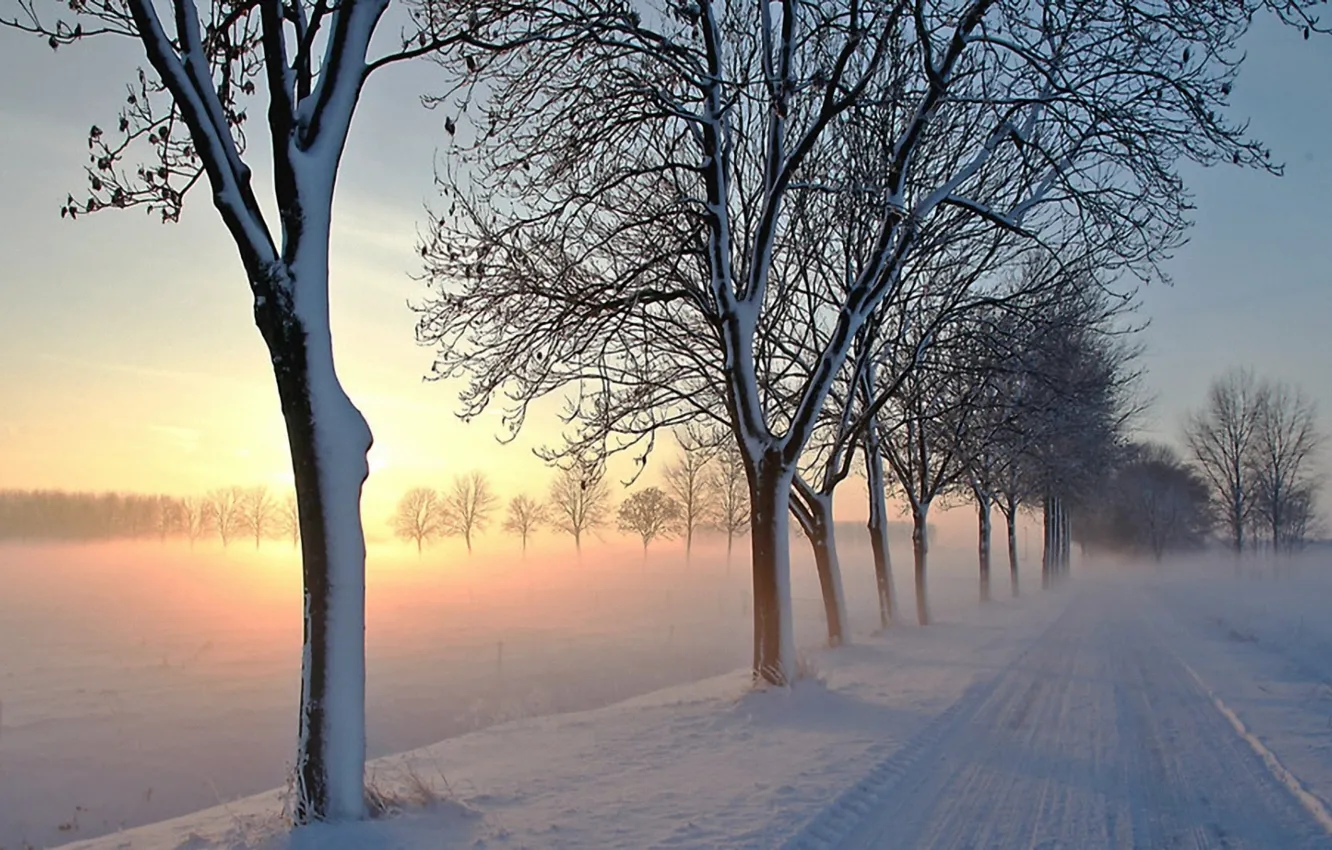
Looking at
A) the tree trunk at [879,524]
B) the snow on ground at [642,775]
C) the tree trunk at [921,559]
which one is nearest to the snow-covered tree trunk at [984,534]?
the tree trunk at [921,559]

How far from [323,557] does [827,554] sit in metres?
13.2

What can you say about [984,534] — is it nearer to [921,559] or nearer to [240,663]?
[921,559]

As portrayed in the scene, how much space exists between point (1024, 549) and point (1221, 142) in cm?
6743

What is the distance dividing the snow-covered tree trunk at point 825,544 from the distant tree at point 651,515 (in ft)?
187

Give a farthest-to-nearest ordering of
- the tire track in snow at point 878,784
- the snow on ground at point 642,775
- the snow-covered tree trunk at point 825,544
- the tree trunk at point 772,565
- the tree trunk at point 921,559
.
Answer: the tree trunk at point 921,559, the snow-covered tree trunk at point 825,544, the tree trunk at point 772,565, the snow on ground at point 642,775, the tire track in snow at point 878,784

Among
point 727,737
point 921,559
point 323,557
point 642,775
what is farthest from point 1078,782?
→ point 921,559

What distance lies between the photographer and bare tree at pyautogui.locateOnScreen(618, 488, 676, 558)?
75.7m

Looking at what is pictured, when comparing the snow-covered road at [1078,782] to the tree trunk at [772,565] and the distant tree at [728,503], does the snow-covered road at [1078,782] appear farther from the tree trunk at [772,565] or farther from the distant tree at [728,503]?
the distant tree at [728,503]

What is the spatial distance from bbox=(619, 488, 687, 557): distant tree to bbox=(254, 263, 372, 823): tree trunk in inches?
2726

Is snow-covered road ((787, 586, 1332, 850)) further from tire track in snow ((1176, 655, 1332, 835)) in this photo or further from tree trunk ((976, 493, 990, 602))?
tree trunk ((976, 493, 990, 602))

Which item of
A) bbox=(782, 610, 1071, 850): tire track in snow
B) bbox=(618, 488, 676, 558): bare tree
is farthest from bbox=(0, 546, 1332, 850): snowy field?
bbox=(618, 488, 676, 558): bare tree

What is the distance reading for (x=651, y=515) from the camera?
7638cm

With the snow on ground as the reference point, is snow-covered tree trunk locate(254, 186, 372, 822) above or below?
above

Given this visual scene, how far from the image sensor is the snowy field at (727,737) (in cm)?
603
